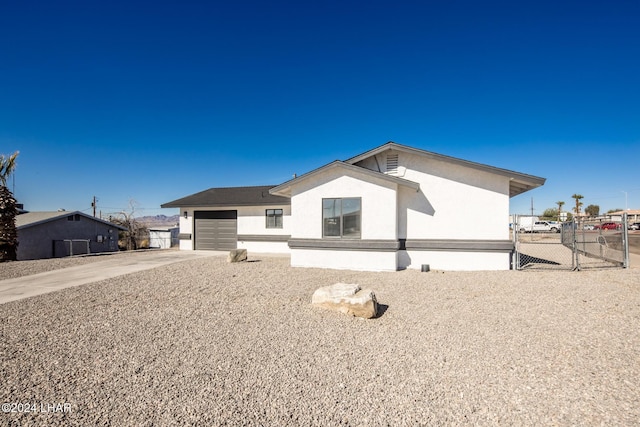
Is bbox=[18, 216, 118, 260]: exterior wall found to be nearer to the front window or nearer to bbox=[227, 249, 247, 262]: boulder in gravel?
bbox=[227, 249, 247, 262]: boulder in gravel

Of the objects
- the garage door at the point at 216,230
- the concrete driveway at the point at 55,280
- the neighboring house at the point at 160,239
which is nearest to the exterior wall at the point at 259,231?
the garage door at the point at 216,230

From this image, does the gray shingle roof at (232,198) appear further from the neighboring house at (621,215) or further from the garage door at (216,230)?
the neighboring house at (621,215)

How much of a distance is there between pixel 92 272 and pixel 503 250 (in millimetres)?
14712

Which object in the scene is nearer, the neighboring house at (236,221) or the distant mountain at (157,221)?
the neighboring house at (236,221)

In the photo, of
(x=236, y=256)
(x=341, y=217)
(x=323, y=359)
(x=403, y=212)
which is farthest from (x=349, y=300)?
(x=236, y=256)

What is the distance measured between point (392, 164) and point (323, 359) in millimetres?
9130

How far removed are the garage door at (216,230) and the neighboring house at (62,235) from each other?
247 inches

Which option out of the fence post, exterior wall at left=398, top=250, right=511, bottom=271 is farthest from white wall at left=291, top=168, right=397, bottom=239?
the fence post

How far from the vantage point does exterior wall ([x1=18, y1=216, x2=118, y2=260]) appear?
56.2 feet

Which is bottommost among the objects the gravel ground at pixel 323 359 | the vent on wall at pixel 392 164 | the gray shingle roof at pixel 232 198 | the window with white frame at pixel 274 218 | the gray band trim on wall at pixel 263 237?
the gravel ground at pixel 323 359

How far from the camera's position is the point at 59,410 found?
9.57 ft

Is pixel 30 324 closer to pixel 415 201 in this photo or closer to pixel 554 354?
pixel 554 354

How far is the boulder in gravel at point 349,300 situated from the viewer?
5.62 metres

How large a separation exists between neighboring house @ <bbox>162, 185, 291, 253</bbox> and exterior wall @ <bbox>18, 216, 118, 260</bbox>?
257 inches
